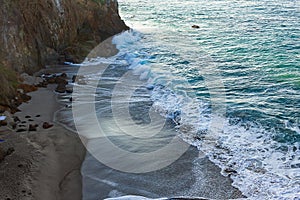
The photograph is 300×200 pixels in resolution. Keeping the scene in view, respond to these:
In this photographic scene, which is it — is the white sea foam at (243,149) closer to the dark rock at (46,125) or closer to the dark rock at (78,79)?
the dark rock at (78,79)

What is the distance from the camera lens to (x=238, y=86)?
13.2 meters

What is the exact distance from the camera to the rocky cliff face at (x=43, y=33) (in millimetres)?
13352

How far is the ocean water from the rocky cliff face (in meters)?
1.97

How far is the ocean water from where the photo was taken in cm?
781

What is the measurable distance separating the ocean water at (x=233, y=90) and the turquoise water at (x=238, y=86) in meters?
0.02

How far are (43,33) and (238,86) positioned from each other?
9191 millimetres

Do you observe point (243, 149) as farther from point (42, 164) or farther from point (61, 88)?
point (61, 88)

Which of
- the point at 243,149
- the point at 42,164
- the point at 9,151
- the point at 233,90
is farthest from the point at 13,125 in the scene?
the point at 233,90

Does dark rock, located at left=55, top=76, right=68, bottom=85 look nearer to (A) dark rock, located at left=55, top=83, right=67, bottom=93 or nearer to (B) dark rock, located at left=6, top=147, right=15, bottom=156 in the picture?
(A) dark rock, located at left=55, top=83, right=67, bottom=93

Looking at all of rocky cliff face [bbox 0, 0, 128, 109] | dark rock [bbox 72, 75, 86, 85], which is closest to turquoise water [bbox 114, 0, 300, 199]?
rocky cliff face [bbox 0, 0, 128, 109]

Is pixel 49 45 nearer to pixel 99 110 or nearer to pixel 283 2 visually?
pixel 99 110

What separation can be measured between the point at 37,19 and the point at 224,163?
465 inches

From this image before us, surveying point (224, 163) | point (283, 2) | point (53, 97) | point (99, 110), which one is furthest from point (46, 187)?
point (283, 2)

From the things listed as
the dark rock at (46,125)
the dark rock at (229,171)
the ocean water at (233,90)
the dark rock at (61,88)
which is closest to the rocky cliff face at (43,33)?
the dark rock at (61,88)
